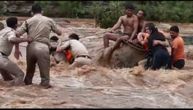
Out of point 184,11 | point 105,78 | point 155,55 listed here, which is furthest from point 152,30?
point 184,11

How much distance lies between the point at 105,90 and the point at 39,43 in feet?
5.23

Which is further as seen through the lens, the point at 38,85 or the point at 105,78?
the point at 105,78

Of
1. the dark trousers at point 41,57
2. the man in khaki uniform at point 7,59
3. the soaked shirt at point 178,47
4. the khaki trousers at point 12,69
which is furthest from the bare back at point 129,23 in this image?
the khaki trousers at point 12,69

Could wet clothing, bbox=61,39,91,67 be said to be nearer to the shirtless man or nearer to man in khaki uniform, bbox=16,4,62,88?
the shirtless man

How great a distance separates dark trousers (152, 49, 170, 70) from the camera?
559 inches

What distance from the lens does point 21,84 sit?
12.4 m

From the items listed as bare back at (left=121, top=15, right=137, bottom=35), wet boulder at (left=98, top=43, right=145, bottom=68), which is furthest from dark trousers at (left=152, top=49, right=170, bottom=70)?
bare back at (left=121, top=15, right=137, bottom=35)

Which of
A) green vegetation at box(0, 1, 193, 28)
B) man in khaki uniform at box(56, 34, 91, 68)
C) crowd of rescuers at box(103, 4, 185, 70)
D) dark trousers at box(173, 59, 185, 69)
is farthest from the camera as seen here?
green vegetation at box(0, 1, 193, 28)

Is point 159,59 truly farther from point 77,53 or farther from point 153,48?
point 77,53

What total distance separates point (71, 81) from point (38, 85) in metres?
1.04

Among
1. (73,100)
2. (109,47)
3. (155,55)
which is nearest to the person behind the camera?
(73,100)

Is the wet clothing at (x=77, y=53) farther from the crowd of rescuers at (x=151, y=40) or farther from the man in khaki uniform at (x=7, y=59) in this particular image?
the man in khaki uniform at (x=7, y=59)

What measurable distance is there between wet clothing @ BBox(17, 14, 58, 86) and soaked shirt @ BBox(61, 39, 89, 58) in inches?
87.8

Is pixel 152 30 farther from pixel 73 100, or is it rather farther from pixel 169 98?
pixel 73 100
